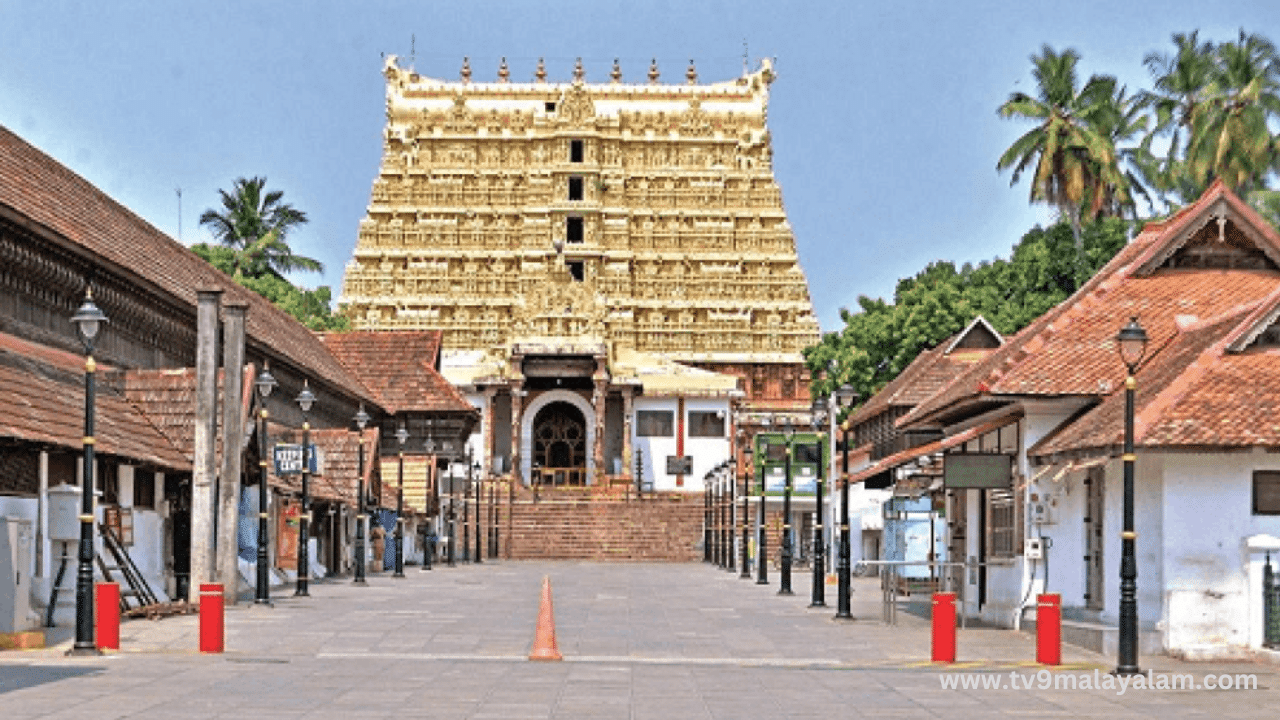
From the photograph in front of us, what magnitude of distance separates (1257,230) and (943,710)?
50.4ft

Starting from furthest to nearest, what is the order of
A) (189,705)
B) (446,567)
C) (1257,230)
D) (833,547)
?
(833,547), (446,567), (1257,230), (189,705)

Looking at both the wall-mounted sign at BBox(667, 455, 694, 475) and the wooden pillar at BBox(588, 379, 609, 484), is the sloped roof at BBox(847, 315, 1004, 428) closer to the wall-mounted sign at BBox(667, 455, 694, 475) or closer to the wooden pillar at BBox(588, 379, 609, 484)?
the wall-mounted sign at BBox(667, 455, 694, 475)

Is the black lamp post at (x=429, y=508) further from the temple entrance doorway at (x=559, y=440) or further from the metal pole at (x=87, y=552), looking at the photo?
the metal pole at (x=87, y=552)

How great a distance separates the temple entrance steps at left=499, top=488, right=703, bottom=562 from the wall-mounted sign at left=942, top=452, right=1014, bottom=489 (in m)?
49.3

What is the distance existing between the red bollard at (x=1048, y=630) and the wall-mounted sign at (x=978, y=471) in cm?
662

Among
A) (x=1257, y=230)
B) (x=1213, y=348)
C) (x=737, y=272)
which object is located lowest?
(x=1213, y=348)

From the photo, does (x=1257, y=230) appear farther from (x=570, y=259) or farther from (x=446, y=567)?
(x=570, y=259)

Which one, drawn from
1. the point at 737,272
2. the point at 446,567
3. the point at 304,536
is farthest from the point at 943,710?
the point at 737,272

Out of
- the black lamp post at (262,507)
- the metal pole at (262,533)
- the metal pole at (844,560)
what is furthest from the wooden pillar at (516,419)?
the metal pole at (844,560)

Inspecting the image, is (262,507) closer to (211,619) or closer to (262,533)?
(262,533)

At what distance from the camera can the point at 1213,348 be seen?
2606 centimetres

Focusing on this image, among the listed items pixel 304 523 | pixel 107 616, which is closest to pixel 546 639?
pixel 107 616

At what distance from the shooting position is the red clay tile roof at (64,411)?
85.4 ft

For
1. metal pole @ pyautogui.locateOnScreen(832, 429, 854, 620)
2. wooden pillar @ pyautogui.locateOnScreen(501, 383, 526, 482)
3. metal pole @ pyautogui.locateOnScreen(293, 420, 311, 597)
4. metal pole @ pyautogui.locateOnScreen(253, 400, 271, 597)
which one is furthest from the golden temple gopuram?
metal pole @ pyautogui.locateOnScreen(832, 429, 854, 620)
